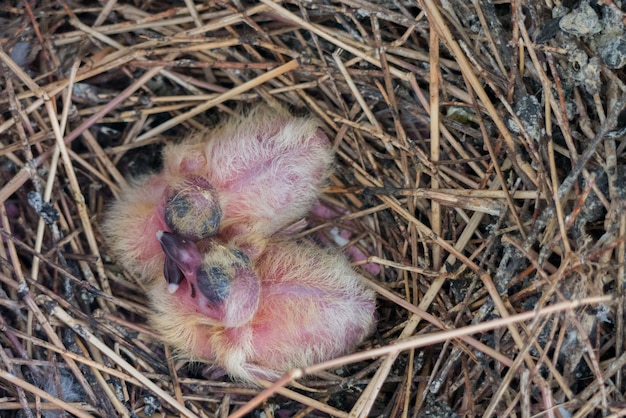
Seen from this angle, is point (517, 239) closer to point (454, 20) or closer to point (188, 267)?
point (454, 20)

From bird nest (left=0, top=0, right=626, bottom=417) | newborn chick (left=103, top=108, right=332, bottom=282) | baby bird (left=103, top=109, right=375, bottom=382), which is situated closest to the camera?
bird nest (left=0, top=0, right=626, bottom=417)

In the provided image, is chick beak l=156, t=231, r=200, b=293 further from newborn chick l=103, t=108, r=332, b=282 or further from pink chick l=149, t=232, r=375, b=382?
newborn chick l=103, t=108, r=332, b=282

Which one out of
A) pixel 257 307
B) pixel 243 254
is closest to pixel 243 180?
pixel 243 254

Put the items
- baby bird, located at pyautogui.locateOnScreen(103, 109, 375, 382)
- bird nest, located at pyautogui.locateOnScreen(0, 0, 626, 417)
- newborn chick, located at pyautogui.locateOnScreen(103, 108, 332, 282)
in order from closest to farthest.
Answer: bird nest, located at pyautogui.locateOnScreen(0, 0, 626, 417) → baby bird, located at pyautogui.locateOnScreen(103, 109, 375, 382) → newborn chick, located at pyautogui.locateOnScreen(103, 108, 332, 282)

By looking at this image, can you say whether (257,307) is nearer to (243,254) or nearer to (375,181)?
(243,254)

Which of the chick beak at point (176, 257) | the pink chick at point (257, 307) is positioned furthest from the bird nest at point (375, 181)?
the chick beak at point (176, 257)

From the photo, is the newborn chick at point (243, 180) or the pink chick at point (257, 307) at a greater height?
the newborn chick at point (243, 180)

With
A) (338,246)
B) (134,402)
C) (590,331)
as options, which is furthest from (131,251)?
(590,331)

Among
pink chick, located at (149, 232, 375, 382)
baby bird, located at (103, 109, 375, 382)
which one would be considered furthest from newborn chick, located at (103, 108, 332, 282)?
pink chick, located at (149, 232, 375, 382)

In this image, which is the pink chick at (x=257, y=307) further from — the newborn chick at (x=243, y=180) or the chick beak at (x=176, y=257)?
the newborn chick at (x=243, y=180)
